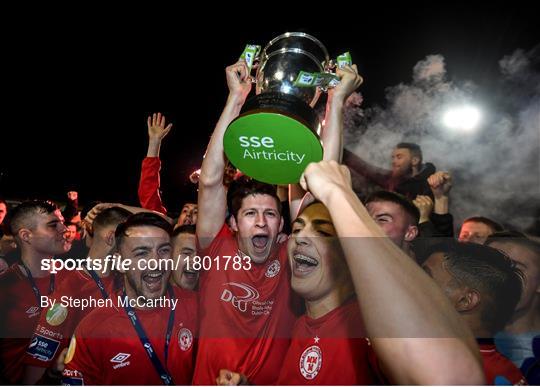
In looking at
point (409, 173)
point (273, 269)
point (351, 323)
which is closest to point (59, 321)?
point (273, 269)

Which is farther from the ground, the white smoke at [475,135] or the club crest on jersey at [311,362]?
the white smoke at [475,135]

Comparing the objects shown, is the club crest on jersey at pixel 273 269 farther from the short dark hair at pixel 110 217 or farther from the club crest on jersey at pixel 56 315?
the short dark hair at pixel 110 217

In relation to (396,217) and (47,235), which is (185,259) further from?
(396,217)

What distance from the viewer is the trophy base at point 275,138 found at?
1.44 m

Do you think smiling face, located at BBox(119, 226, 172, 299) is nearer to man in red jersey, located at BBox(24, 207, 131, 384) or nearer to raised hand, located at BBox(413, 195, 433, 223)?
man in red jersey, located at BBox(24, 207, 131, 384)

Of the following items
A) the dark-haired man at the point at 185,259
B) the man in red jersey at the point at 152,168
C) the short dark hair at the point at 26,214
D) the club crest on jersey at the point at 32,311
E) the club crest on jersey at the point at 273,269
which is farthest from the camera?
the man in red jersey at the point at 152,168

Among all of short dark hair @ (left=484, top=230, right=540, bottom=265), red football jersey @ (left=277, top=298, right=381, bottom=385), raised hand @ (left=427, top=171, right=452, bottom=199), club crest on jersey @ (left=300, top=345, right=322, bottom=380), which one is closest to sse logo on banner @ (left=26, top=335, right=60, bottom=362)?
red football jersey @ (left=277, top=298, right=381, bottom=385)

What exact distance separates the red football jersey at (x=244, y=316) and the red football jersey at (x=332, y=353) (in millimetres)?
131

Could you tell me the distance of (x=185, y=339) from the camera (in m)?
2.14

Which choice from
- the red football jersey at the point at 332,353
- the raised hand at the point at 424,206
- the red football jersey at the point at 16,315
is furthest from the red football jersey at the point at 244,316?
the raised hand at the point at 424,206

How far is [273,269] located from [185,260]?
647 millimetres

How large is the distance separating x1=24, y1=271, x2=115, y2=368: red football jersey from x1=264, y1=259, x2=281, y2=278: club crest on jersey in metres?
0.92

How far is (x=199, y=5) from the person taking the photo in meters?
5.23

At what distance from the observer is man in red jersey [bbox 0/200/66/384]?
260 centimetres
